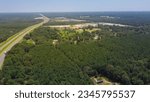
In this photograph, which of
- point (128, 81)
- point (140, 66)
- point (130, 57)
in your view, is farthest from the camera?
point (130, 57)

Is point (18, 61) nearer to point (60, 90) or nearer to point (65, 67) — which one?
point (65, 67)

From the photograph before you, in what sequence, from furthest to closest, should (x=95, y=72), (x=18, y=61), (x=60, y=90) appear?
(x=95, y=72) < (x=18, y=61) < (x=60, y=90)

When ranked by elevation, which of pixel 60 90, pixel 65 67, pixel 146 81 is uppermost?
pixel 60 90

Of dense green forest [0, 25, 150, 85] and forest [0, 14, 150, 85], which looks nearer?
forest [0, 14, 150, 85]

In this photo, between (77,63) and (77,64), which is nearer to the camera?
(77,64)

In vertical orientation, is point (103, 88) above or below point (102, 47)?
above

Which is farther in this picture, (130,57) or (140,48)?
(140,48)

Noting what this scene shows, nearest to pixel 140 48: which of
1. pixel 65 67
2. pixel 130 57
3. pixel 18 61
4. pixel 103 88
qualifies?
pixel 130 57

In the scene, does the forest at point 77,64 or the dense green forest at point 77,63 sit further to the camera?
the dense green forest at point 77,63

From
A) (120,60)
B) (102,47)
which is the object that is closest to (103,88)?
(120,60)

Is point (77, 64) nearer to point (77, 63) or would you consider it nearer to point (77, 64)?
point (77, 64)

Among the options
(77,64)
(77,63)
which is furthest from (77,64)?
(77,63)
